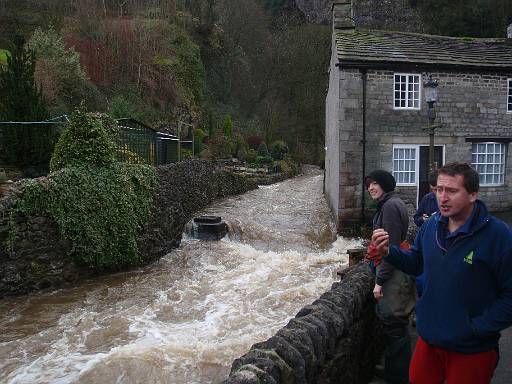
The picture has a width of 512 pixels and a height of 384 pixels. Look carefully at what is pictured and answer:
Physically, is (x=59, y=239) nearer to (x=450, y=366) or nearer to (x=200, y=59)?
(x=450, y=366)

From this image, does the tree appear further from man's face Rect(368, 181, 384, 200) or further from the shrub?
the shrub

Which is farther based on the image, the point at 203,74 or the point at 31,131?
the point at 203,74

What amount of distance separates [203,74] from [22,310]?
30.4 metres

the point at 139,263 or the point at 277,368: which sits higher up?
the point at 277,368

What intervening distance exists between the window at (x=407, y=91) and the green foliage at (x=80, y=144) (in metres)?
9.60

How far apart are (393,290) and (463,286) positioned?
1394 millimetres

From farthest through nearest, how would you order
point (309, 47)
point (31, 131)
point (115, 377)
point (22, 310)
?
point (309, 47), point (31, 131), point (22, 310), point (115, 377)

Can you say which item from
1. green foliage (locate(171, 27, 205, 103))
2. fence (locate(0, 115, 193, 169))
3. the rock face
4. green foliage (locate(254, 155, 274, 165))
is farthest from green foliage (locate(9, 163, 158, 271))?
the rock face

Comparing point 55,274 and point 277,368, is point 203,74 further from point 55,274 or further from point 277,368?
point 277,368

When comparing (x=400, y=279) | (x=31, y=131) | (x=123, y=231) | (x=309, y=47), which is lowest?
(x=123, y=231)

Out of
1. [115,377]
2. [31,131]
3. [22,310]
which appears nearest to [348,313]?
[115,377]

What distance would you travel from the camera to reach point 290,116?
147 ft

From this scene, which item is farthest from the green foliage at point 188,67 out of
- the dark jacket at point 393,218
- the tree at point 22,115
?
the dark jacket at point 393,218

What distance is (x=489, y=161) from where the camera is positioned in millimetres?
16281
